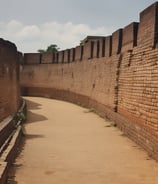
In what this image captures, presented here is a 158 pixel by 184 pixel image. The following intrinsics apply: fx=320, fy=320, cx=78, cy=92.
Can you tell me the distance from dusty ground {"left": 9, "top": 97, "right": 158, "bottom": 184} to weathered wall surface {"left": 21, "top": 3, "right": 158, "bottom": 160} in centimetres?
48

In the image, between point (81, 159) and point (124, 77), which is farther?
point (124, 77)

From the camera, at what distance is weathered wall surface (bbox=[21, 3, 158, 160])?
7.12m

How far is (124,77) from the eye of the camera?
10.2 m

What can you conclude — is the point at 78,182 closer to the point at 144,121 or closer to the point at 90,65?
the point at 144,121

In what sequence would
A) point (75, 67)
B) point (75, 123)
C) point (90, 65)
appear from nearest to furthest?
1. point (75, 123)
2. point (90, 65)
3. point (75, 67)

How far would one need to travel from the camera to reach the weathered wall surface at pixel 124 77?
23.4 feet

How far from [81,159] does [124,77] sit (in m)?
4.44

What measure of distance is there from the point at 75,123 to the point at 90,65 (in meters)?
5.71

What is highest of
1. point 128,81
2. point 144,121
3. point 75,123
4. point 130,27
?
point 130,27

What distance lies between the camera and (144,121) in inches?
290

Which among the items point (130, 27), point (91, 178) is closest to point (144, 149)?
point (91, 178)

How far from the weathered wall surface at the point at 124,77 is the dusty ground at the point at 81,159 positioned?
0.48m

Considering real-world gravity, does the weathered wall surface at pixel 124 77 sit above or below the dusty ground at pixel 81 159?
above

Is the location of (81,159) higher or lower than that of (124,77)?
lower
